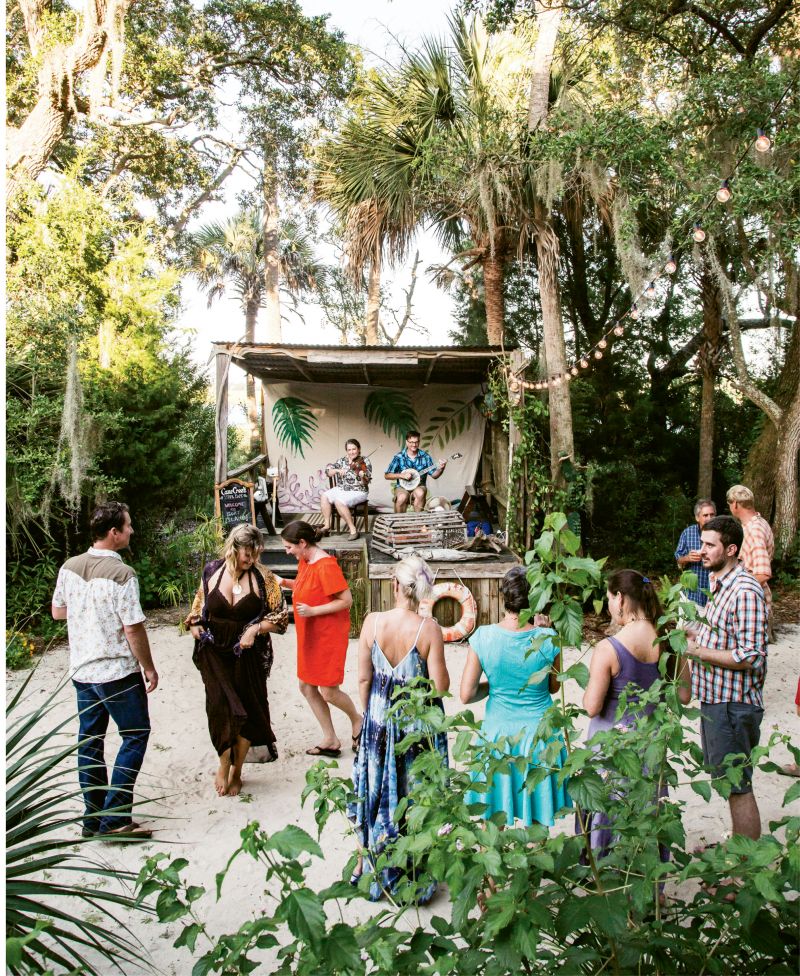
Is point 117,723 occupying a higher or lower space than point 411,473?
lower

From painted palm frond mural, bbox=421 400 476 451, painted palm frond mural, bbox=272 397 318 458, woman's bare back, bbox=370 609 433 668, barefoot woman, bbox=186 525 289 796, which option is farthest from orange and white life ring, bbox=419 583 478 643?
painted palm frond mural, bbox=272 397 318 458

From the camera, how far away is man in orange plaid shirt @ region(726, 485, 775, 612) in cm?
452

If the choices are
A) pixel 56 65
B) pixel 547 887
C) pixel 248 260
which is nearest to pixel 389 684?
pixel 547 887

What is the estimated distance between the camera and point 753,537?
4.55 m

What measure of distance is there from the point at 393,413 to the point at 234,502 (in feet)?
12.5

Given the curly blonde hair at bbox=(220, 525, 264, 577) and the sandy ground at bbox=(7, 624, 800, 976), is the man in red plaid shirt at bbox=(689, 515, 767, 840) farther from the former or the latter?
the curly blonde hair at bbox=(220, 525, 264, 577)

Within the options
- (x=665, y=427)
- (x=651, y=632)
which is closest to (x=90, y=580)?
(x=651, y=632)

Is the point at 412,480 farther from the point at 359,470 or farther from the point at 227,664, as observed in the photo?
the point at 227,664

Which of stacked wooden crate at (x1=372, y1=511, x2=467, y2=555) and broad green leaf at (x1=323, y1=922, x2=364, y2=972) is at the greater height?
stacked wooden crate at (x1=372, y1=511, x2=467, y2=555)

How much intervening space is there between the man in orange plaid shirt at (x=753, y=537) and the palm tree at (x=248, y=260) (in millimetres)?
19384

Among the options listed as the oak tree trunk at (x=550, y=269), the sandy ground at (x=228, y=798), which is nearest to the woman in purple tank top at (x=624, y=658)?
the sandy ground at (x=228, y=798)

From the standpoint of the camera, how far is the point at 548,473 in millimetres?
9664

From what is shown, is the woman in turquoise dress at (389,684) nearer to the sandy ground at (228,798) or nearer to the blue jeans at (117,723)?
the sandy ground at (228,798)

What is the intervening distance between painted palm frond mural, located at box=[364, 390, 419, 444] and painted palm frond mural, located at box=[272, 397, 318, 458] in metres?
1.01
